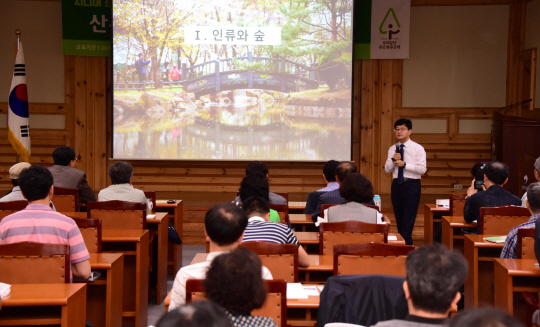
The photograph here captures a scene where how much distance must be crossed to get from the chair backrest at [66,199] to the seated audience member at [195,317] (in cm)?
420

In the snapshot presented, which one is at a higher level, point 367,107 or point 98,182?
point 367,107

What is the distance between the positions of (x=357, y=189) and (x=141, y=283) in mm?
1707

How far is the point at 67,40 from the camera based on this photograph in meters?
8.38

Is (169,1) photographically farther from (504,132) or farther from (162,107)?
(504,132)

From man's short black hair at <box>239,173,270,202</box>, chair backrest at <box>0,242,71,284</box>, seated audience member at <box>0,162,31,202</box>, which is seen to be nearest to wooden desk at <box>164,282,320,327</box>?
chair backrest at <box>0,242,71,284</box>

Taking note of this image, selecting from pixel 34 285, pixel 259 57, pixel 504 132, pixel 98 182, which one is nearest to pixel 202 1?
pixel 259 57

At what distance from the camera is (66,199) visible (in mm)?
5023

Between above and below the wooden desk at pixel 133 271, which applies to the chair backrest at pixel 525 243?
above

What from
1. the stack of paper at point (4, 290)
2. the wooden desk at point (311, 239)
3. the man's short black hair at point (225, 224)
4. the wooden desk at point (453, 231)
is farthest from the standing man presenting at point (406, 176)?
the stack of paper at point (4, 290)

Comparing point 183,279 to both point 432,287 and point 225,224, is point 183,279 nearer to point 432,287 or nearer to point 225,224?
point 225,224

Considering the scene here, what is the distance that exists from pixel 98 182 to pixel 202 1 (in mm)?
3185

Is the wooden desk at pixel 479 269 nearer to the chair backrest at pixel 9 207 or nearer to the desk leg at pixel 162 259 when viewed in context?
the desk leg at pixel 162 259

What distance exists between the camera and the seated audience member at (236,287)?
5.53 ft

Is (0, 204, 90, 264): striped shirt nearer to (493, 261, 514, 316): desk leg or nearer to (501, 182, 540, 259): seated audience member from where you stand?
(493, 261, 514, 316): desk leg
